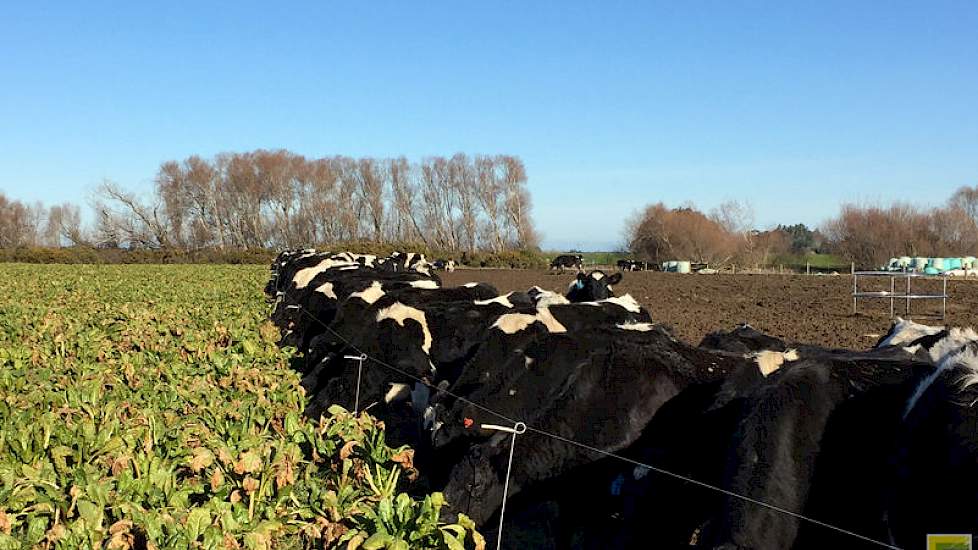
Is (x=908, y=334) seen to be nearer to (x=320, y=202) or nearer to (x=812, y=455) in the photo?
(x=812, y=455)

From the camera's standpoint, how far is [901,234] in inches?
2726

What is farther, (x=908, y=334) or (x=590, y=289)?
(x=590, y=289)

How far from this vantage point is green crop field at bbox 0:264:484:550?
528 centimetres

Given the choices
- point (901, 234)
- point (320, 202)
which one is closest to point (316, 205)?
point (320, 202)

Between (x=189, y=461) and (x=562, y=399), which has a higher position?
(x=562, y=399)

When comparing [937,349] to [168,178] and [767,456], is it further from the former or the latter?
[168,178]

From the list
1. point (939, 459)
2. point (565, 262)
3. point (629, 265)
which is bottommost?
point (629, 265)

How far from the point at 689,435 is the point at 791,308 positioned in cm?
1989

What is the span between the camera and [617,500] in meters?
6.39

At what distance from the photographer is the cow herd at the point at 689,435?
4938 millimetres

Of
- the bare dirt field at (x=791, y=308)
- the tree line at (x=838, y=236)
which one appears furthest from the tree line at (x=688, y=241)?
the bare dirt field at (x=791, y=308)

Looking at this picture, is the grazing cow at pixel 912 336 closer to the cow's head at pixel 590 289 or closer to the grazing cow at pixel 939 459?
the grazing cow at pixel 939 459

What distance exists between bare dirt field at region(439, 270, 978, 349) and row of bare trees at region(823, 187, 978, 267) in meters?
32.6

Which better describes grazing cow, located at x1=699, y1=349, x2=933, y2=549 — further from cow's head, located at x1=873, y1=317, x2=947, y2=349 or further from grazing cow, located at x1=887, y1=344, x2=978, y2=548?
cow's head, located at x1=873, y1=317, x2=947, y2=349
